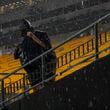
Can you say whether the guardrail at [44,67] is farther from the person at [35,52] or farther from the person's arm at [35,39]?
the person's arm at [35,39]

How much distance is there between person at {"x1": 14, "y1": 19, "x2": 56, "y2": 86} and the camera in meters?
7.60

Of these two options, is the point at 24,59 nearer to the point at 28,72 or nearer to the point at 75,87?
the point at 28,72

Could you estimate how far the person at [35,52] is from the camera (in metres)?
7.60

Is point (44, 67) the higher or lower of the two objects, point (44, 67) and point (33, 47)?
the lower

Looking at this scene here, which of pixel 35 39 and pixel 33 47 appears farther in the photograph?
pixel 33 47

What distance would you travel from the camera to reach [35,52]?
310 inches

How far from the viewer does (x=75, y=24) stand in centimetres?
2075

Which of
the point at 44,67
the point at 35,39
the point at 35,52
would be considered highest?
the point at 35,39

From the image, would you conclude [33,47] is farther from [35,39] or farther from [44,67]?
[44,67]

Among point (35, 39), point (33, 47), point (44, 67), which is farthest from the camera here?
point (33, 47)

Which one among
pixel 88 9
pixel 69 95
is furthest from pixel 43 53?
pixel 88 9

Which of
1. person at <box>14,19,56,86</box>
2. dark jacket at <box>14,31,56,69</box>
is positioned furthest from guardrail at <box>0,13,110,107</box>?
dark jacket at <box>14,31,56,69</box>

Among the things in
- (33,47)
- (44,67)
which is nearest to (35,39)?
(33,47)

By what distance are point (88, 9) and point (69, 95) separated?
13.4 m
